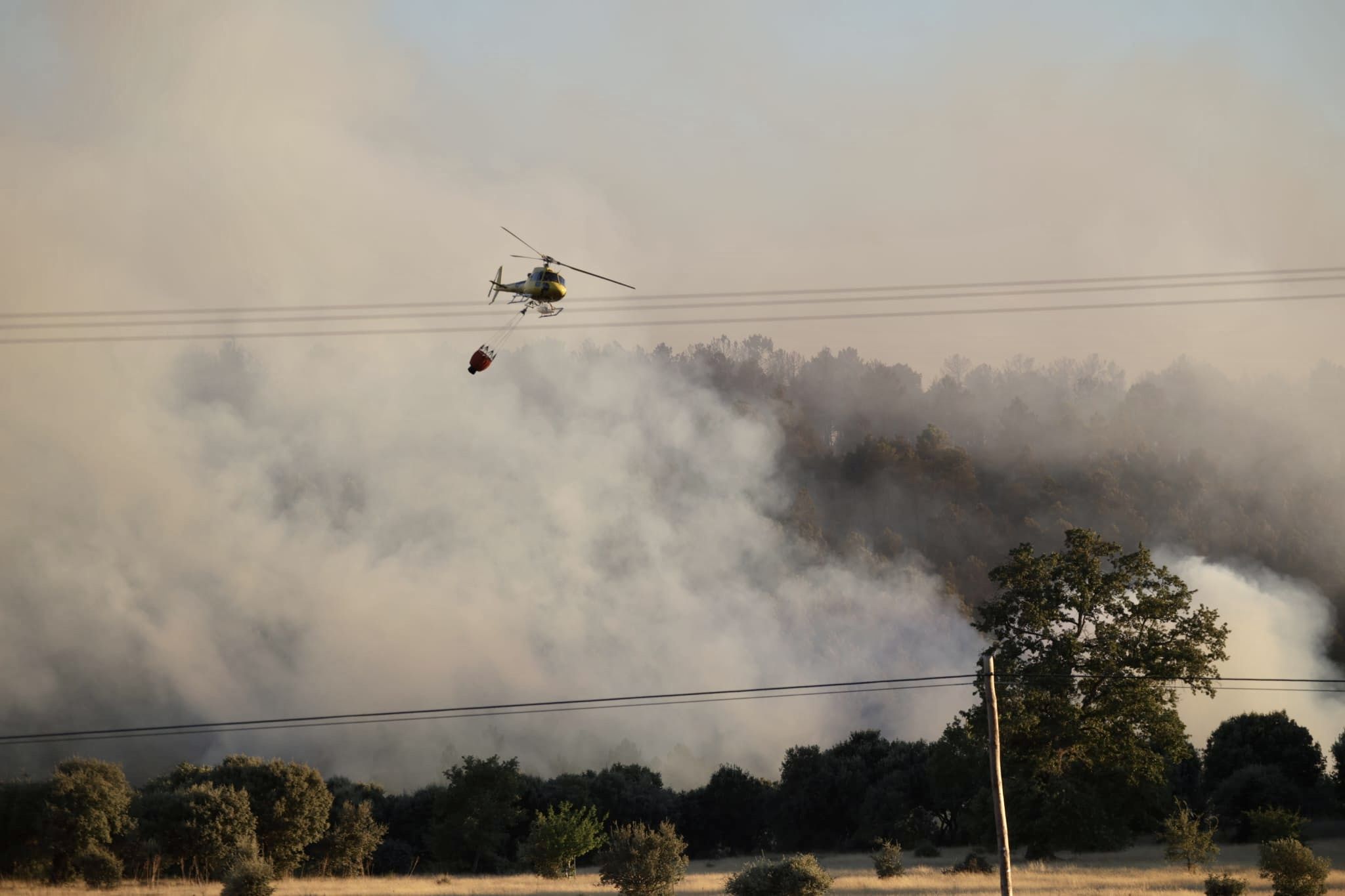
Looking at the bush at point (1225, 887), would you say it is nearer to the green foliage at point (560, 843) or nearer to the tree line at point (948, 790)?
the tree line at point (948, 790)

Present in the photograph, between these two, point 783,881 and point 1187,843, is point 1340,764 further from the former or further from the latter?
point 783,881

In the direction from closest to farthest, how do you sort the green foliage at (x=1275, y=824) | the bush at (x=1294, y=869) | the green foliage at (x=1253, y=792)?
the bush at (x=1294, y=869) < the green foliage at (x=1275, y=824) < the green foliage at (x=1253, y=792)

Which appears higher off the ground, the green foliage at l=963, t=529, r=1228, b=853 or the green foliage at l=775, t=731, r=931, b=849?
the green foliage at l=963, t=529, r=1228, b=853

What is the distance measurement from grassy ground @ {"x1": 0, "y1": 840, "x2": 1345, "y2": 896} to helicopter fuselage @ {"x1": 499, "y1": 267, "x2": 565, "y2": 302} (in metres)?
28.4

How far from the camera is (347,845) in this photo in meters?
79.6

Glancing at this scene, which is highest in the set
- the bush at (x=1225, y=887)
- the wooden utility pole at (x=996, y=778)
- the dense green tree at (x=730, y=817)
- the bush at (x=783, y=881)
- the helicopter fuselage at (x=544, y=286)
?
the helicopter fuselage at (x=544, y=286)

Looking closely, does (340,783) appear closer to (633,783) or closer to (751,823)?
(633,783)

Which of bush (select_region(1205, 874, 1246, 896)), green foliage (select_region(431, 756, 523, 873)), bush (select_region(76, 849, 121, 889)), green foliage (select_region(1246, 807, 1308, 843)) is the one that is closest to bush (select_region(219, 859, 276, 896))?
bush (select_region(76, 849, 121, 889))

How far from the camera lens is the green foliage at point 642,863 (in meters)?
48.8

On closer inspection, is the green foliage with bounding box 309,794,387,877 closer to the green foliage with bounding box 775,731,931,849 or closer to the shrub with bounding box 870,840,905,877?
the shrub with bounding box 870,840,905,877

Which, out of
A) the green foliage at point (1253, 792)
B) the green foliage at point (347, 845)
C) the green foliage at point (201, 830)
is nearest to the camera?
the green foliage at point (201, 830)

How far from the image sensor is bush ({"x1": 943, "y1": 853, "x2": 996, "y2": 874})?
2435 inches

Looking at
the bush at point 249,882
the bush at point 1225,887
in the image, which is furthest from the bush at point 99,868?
the bush at point 1225,887

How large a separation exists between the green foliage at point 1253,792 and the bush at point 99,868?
79788 millimetres
